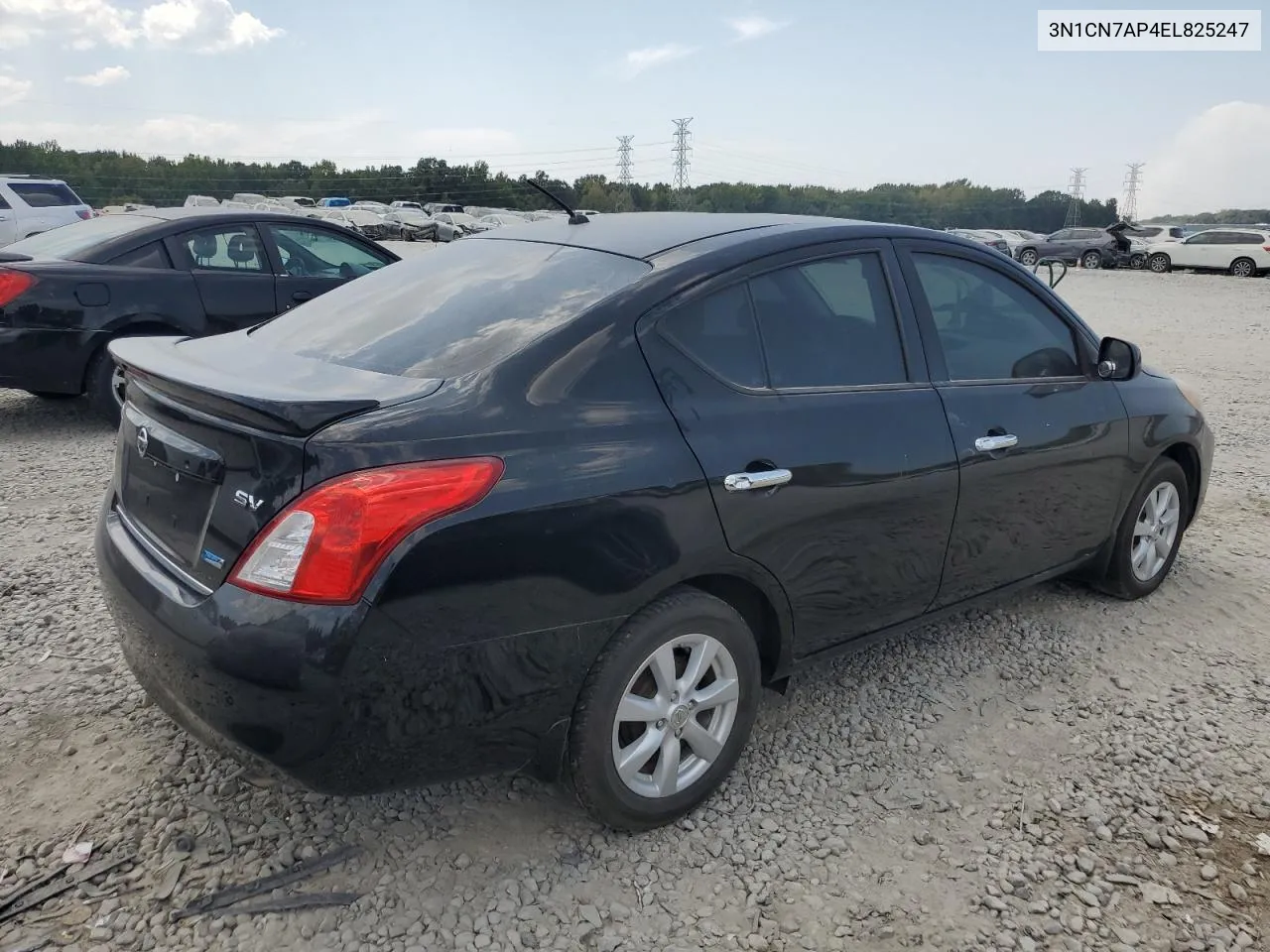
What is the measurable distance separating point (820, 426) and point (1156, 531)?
2.34 metres

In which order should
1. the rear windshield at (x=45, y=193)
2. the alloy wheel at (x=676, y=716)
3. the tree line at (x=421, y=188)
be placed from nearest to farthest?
the alloy wheel at (x=676, y=716) → the rear windshield at (x=45, y=193) → the tree line at (x=421, y=188)

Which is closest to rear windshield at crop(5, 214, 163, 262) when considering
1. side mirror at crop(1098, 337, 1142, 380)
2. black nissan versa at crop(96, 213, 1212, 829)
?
black nissan versa at crop(96, 213, 1212, 829)

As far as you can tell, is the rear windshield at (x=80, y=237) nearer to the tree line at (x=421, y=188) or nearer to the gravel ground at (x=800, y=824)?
the gravel ground at (x=800, y=824)

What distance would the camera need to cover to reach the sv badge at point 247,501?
210 cm

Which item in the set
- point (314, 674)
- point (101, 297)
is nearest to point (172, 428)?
point (314, 674)

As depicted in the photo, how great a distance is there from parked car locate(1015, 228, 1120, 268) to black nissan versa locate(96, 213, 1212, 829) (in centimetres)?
3319

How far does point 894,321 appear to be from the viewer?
10.3ft

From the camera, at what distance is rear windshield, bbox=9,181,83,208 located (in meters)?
17.6

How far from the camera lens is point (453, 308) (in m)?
2.79

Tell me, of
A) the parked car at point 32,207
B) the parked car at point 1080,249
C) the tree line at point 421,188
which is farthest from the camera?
the tree line at point 421,188

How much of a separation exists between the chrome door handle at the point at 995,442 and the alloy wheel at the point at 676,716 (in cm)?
123

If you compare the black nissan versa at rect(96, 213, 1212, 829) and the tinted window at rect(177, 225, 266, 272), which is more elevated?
the tinted window at rect(177, 225, 266, 272)

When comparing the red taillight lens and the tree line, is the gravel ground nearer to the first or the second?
the red taillight lens

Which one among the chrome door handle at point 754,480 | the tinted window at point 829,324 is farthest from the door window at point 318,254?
the chrome door handle at point 754,480
